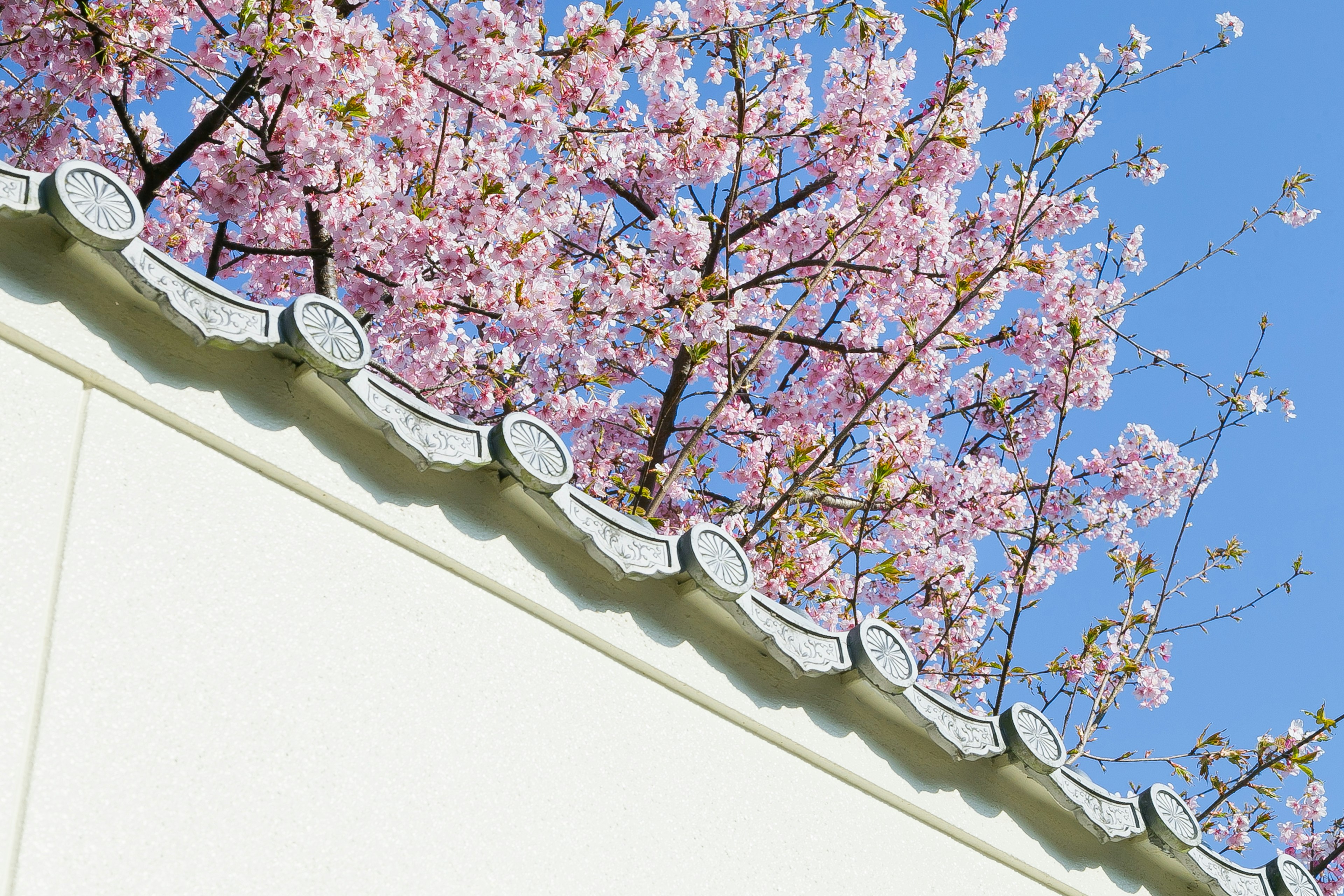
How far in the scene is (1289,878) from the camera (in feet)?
10.6

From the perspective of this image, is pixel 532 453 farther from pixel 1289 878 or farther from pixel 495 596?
pixel 1289 878

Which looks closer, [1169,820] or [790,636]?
[790,636]

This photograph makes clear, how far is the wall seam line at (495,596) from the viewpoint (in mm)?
1978

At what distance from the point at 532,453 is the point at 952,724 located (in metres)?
1.18

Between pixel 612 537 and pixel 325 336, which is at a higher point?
pixel 325 336

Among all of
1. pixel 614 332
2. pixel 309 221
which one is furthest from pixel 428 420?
pixel 614 332

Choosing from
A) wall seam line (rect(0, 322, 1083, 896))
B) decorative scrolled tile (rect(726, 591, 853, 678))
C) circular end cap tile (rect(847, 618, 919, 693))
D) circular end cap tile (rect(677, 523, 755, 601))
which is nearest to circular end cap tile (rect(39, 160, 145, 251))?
wall seam line (rect(0, 322, 1083, 896))

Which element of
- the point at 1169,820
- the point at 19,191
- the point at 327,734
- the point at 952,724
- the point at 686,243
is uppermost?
the point at 686,243

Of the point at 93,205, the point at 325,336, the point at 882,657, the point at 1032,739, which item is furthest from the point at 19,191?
the point at 1032,739

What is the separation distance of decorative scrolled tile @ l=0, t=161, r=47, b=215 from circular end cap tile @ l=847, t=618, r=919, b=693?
5.81ft

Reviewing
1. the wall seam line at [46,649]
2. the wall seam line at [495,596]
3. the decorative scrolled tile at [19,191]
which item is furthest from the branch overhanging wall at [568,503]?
the wall seam line at [46,649]

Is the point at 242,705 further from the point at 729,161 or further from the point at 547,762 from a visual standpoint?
the point at 729,161

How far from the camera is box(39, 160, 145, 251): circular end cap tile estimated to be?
195 cm

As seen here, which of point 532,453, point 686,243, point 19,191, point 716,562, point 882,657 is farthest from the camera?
point 686,243
